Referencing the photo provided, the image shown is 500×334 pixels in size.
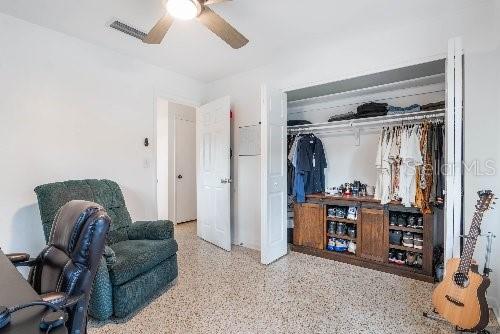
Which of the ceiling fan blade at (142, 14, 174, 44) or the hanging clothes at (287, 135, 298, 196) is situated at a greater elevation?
the ceiling fan blade at (142, 14, 174, 44)

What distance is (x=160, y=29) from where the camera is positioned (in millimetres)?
1991

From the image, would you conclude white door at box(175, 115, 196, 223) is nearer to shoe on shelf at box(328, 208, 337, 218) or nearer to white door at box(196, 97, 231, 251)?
white door at box(196, 97, 231, 251)

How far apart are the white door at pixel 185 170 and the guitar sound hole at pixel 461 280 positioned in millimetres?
4287

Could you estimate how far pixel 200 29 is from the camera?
257cm

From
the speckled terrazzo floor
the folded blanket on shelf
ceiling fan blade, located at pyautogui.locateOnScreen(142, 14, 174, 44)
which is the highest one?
ceiling fan blade, located at pyautogui.locateOnScreen(142, 14, 174, 44)

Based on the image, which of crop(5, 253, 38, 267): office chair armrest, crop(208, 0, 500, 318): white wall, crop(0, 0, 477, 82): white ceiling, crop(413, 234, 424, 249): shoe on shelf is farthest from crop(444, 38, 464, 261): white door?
crop(5, 253, 38, 267): office chair armrest

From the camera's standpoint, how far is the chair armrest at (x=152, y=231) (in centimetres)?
243

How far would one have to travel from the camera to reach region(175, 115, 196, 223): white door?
507 cm

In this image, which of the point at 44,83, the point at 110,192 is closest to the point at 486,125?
the point at 110,192

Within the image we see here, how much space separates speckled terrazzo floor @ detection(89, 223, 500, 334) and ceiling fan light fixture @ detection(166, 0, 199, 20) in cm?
219

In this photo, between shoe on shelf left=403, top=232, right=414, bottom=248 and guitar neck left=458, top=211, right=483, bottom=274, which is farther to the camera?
shoe on shelf left=403, top=232, right=414, bottom=248

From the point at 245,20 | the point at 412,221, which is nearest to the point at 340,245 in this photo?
the point at 412,221

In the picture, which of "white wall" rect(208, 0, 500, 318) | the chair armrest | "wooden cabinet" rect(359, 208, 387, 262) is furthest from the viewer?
"wooden cabinet" rect(359, 208, 387, 262)

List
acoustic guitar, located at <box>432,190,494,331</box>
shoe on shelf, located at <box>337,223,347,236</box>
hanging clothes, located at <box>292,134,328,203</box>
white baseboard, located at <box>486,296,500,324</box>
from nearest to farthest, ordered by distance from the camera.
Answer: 1. acoustic guitar, located at <box>432,190,494,331</box>
2. white baseboard, located at <box>486,296,500,324</box>
3. shoe on shelf, located at <box>337,223,347,236</box>
4. hanging clothes, located at <box>292,134,328,203</box>
